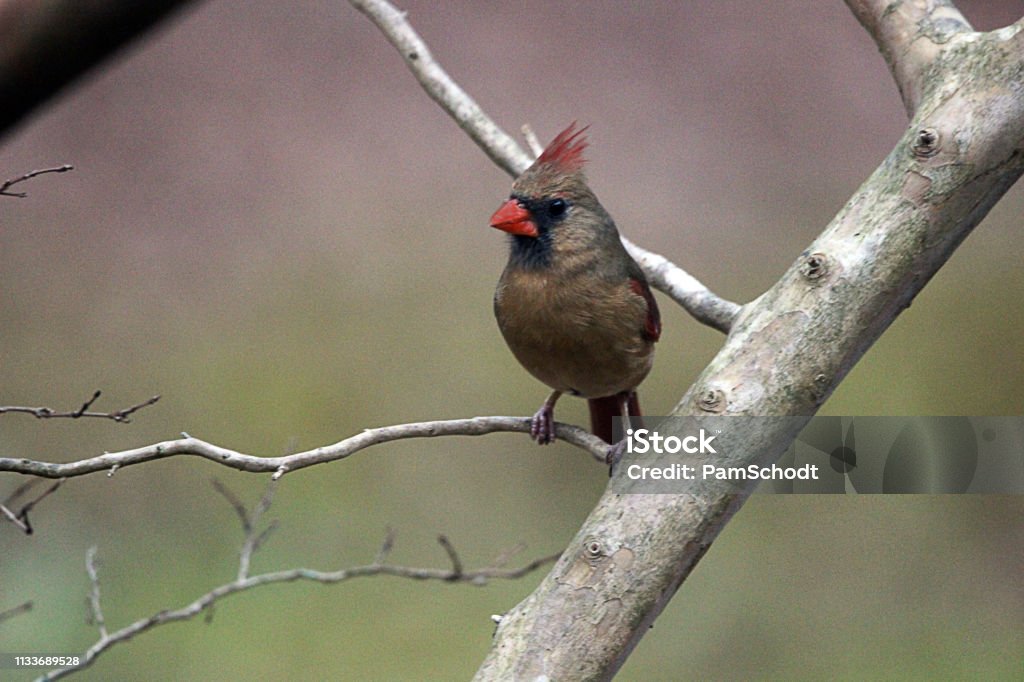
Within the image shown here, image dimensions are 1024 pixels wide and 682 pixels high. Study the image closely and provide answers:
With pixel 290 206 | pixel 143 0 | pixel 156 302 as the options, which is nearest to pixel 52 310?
pixel 156 302

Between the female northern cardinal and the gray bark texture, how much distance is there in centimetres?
52

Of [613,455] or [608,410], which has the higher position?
[608,410]

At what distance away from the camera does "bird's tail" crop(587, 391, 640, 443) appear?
7.55 ft

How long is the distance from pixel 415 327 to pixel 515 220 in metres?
2.72

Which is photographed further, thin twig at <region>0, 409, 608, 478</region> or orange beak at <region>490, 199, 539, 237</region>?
orange beak at <region>490, 199, 539, 237</region>

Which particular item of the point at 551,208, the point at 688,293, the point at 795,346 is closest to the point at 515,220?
the point at 551,208

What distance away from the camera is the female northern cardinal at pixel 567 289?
1.94m

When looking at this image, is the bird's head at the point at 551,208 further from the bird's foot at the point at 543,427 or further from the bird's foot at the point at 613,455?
the bird's foot at the point at 613,455

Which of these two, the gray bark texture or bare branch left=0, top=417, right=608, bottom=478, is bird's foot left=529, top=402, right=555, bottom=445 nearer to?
bare branch left=0, top=417, right=608, bottom=478

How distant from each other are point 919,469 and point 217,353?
347 centimetres

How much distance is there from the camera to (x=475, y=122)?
6.64ft

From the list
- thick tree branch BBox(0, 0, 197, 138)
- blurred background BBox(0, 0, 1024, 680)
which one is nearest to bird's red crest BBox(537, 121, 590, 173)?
thick tree branch BBox(0, 0, 197, 138)

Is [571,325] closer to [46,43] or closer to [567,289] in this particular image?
[567,289]

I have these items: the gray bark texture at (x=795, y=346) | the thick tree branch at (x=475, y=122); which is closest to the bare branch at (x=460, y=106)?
the thick tree branch at (x=475, y=122)
